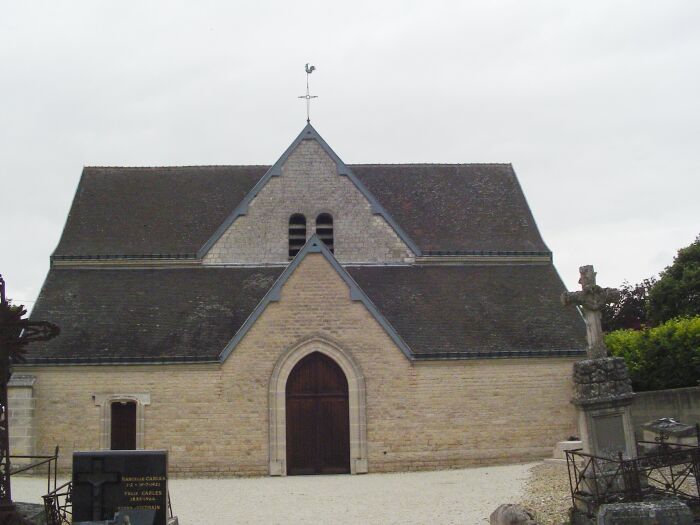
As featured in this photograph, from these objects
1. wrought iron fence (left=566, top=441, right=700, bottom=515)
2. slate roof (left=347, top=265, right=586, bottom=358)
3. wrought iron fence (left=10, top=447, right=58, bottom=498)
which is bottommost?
wrought iron fence (left=566, top=441, right=700, bottom=515)

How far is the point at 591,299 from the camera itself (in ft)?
43.4

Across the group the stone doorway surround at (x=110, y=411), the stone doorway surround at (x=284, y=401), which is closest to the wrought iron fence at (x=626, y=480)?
the stone doorway surround at (x=284, y=401)

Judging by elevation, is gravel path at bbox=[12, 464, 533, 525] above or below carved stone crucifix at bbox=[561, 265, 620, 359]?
below

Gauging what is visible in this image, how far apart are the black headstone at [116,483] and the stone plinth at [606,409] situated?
20.6 ft

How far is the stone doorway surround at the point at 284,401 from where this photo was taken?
62.6 ft

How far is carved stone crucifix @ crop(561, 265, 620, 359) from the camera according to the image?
12.9 meters

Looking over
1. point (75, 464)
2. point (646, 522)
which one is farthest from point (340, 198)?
point (646, 522)

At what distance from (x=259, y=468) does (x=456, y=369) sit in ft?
18.1

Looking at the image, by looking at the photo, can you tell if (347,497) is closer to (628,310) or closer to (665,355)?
(665,355)

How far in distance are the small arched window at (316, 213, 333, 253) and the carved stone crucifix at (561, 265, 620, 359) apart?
36.7 ft

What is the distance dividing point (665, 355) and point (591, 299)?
373 inches

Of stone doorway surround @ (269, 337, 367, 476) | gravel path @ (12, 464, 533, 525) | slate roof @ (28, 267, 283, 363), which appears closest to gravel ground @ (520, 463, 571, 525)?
gravel path @ (12, 464, 533, 525)

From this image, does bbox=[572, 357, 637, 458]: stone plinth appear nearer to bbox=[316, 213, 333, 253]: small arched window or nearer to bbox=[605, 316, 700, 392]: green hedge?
bbox=[605, 316, 700, 392]: green hedge

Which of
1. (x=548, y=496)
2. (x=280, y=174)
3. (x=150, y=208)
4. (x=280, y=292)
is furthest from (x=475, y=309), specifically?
(x=150, y=208)
